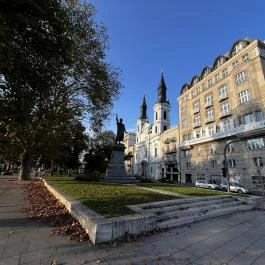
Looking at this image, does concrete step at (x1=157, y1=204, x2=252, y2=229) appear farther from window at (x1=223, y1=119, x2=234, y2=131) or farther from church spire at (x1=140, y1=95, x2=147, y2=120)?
church spire at (x1=140, y1=95, x2=147, y2=120)

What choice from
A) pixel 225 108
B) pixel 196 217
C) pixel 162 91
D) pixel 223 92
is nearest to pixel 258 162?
A: pixel 225 108

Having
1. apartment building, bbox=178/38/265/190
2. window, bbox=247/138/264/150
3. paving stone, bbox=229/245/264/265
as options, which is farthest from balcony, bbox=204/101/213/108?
paving stone, bbox=229/245/264/265

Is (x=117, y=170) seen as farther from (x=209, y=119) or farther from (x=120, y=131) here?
(x=209, y=119)

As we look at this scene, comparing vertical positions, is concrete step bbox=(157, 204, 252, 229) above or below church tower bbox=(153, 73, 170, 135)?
below

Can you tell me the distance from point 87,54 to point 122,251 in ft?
64.7

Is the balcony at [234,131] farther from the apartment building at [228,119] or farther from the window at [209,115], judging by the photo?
the window at [209,115]

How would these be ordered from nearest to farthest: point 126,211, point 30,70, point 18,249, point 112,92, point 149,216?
point 18,249 < point 149,216 < point 126,211 < point 30,70 < point 112,92

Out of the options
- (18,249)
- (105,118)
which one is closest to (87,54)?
(105,118)

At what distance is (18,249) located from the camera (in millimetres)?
5113

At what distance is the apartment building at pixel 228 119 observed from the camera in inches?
1272

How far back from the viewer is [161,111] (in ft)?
232

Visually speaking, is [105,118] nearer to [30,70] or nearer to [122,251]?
[30,70]

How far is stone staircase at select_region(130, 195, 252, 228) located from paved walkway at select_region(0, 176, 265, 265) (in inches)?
21.1

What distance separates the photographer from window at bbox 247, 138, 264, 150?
31.5 metres
